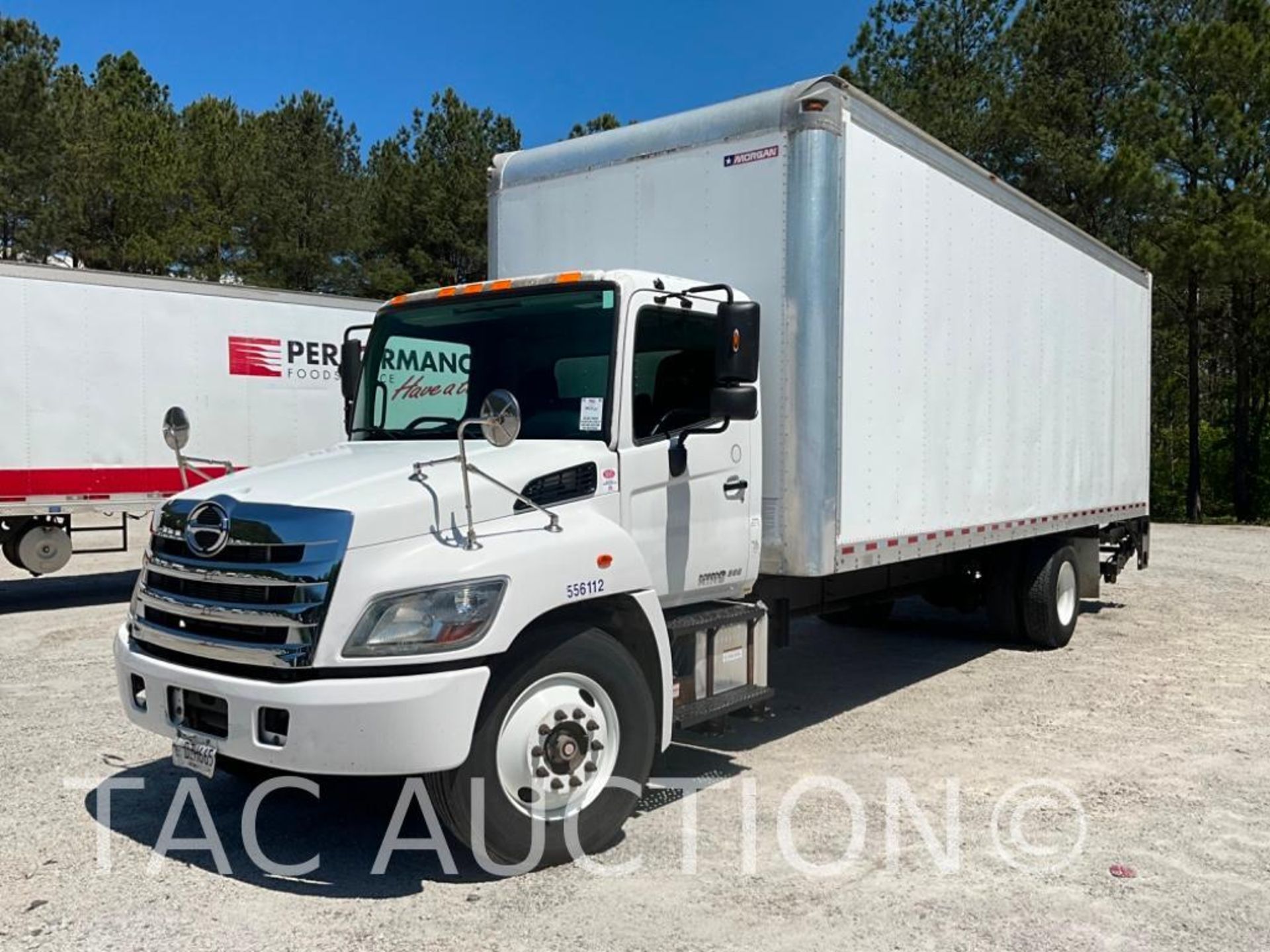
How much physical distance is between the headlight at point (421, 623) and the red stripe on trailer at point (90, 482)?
8.92 meters

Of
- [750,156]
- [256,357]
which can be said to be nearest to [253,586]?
[750,156]

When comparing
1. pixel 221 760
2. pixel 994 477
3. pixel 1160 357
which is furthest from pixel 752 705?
pixel 1160 357

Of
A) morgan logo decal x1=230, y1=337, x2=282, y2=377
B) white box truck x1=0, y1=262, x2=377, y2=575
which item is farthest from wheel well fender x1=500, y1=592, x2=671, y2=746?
morgan logo decal x1=230, y1=337, x2=282, y2=377

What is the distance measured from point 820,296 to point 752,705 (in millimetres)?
2229

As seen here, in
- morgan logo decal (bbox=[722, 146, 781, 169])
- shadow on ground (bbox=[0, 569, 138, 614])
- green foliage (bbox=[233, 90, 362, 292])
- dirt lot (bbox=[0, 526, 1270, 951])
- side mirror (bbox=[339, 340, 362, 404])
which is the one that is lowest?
dirt lot (bbox=[0, 526, 1270, 951])

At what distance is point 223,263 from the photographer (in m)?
30.9

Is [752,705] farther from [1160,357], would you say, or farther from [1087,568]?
[1160,357]

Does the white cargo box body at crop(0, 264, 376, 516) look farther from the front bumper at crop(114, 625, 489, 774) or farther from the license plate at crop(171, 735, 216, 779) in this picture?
the front bumper at crop(114, 625, 489, 774)

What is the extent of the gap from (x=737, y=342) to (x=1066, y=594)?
21.0ft

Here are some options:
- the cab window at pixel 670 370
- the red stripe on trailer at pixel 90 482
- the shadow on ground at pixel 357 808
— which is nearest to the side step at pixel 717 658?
the shadow on ground at pixel 357 808

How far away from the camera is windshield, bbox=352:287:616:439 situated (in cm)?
512

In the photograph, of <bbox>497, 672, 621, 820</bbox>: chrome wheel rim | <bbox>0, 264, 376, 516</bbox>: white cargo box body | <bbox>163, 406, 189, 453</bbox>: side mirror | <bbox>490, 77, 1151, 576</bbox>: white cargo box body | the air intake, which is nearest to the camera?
<bbox>497, 672, 621, 820</bbox>: chrome wheel rim

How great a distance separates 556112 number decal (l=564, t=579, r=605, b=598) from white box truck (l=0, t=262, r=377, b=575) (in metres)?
9.09

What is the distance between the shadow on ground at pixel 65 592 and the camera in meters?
12.8
